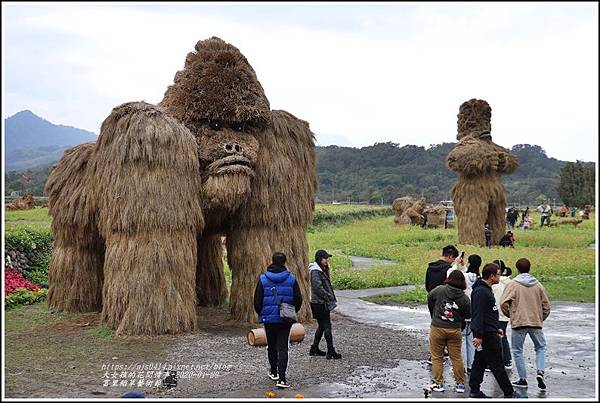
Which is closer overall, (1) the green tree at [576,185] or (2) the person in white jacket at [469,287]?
(2) the person in white jacket at [469,287]

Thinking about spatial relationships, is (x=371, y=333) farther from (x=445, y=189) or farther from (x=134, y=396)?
(x=445, y=189)

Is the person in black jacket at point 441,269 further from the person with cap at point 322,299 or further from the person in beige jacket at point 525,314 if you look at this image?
the person with cap at point 322,299

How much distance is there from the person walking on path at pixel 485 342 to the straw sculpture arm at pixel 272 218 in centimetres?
437

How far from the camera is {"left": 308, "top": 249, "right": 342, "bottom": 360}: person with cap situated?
351 inches

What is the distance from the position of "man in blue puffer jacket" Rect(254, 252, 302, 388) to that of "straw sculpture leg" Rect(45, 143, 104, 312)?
17.2 feet

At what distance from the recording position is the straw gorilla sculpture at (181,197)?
395 inches

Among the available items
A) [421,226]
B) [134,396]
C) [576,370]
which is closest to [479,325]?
[576,370]

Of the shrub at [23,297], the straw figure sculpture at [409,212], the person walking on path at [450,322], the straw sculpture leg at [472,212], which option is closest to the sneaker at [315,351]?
the person walking on path at [450,322]

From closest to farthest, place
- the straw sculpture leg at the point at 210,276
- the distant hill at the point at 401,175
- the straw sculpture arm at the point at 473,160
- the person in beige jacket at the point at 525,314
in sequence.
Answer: the person in beige jacket at the point at 525,314, the straw sculpture leg at the point at 210,276, the straw sculpture arm at the point at 473,160, the distant hill at the point at 401,175

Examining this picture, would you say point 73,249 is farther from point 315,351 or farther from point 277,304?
point 277,304

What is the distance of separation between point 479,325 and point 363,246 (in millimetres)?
21328

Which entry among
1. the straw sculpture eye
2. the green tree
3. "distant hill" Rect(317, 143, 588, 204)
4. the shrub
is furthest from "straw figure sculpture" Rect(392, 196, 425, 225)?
the straw sculpture eye

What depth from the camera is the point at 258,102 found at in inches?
439

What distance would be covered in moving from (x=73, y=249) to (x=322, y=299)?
17.3ft
